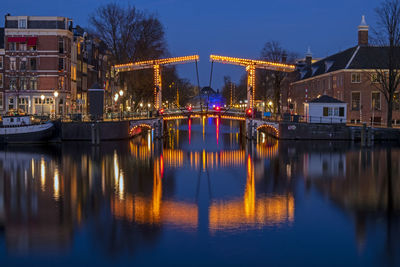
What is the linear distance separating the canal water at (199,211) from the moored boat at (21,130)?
9620mm

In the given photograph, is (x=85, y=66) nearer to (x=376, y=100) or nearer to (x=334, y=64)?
(x=334, y=64)

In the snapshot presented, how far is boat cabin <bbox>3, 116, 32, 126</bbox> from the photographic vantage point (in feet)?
152

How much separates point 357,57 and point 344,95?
470cm

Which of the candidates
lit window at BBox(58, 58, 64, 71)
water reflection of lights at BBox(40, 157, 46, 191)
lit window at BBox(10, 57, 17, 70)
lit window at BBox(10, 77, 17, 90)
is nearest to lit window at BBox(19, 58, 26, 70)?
lit window at BBox(10, 57, 17, 70)

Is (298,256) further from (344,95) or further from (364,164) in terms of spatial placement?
(344,95)

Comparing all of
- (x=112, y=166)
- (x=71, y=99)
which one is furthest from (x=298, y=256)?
(x=71, y=99)

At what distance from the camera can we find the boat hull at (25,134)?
46500mm

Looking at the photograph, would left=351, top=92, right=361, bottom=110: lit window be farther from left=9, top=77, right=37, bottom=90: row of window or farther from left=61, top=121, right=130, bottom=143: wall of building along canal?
left=9, top=77, right=37, bottom=90: row of window

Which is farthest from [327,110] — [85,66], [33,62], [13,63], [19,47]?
[85,66]

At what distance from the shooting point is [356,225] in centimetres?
1794

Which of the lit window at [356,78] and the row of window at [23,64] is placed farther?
the lit window at [356,78]

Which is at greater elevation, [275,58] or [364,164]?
[275,58]

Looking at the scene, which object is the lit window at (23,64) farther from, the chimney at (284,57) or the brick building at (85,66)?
the chimney at (284,57)

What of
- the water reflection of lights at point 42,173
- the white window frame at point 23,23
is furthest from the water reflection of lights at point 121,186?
the white window frame at point 23,23
